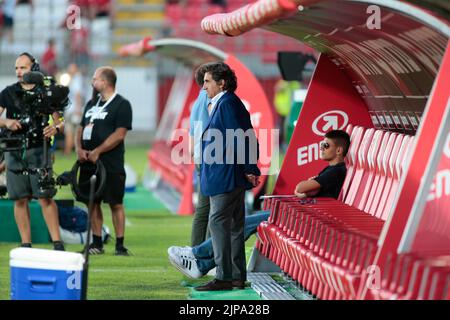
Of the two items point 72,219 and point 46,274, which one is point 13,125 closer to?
point 72,219

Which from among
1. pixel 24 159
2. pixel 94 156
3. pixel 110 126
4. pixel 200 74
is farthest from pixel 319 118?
pixel 24 159

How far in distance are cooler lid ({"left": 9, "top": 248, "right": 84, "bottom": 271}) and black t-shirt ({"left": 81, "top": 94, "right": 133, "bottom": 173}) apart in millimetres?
4422

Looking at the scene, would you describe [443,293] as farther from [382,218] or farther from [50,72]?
[50,72]

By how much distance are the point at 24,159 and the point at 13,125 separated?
0.36 metres

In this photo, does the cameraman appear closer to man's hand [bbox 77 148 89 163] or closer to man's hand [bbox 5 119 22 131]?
man's hand [bbox 5 119 22 131]

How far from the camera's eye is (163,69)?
124 feet

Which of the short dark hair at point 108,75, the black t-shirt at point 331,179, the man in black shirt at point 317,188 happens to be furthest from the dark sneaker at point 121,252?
the black t-shirt at point 331,179

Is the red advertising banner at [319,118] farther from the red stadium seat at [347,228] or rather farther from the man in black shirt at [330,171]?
the man in black shirt at [330,171]

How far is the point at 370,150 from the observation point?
36.1 ft

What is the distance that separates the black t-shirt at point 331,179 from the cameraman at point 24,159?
2683mm

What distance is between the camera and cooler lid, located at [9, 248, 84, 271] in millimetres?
8359

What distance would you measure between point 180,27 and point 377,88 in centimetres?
2504

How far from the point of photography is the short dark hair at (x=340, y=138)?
37.1 ft


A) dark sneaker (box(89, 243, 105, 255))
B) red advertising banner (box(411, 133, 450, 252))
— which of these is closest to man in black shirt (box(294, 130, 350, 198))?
dark sneaker (box(89, 243, 105, 255))
